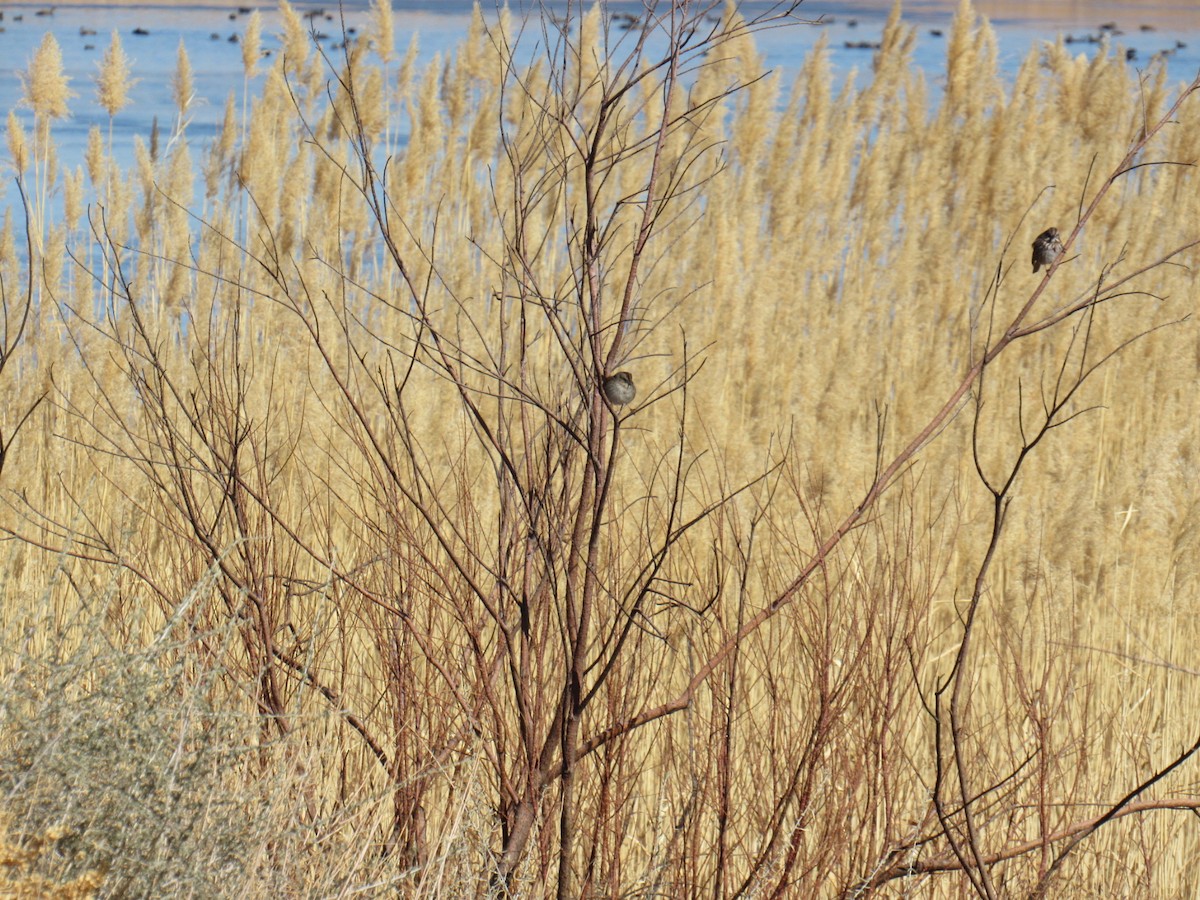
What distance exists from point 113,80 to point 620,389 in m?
4.53

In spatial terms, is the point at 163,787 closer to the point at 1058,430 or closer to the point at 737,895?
the point at 737,895

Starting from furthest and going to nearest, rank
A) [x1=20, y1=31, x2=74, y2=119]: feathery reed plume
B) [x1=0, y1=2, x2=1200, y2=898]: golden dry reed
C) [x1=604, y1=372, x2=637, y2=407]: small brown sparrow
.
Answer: [x1=20, y1=31, x2=74, y2=119]: feathery reed plume
[x1=0, y1=2, x2=1200, y2=898]: golden dry reed
[x1=604, y1=372, x2=637, y2=407]: small brown sparrow

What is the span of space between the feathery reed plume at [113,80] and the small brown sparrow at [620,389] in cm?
444

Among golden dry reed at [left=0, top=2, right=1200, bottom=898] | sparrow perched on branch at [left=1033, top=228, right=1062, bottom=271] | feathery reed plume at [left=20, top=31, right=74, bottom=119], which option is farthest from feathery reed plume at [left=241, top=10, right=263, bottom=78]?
sparrow perched on branch at [left=1033, top=228, right=1062, bottom=271]

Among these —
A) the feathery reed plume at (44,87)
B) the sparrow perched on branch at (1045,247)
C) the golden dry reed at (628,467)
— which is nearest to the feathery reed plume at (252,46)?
the golden dry reed at (628,467)

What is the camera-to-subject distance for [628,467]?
3.66 metres

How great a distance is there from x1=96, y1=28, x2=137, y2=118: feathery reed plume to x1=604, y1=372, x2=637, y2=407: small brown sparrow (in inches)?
175

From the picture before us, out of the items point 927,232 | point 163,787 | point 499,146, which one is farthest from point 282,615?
point 927,232

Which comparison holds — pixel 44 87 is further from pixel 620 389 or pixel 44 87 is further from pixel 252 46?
pixel 620 389

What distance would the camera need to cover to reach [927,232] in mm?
6281

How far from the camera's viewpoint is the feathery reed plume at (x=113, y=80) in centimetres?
546

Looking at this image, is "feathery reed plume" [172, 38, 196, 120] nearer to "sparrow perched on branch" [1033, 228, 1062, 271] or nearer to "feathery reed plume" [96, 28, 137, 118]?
"feathery reed plume" [96, 28, 137, 118]

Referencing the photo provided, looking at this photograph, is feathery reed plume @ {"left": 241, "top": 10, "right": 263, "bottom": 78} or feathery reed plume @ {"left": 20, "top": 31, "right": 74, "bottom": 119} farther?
feathery reed plume @ {"left": 241, "top": 10, "right": 263, "bottom": 78}

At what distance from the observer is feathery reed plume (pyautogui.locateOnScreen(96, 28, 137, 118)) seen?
546 centimetres
